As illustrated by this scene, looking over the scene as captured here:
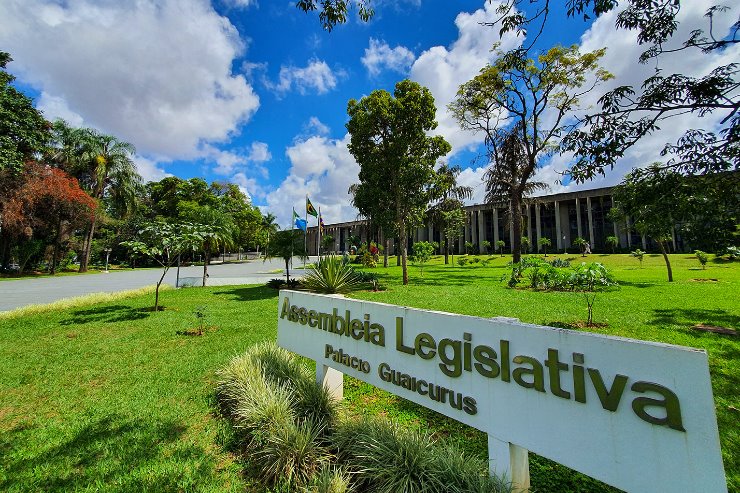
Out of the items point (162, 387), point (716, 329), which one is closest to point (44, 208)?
point (162, 387)

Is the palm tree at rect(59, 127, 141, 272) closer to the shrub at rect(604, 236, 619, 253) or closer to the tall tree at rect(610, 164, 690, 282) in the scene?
the tall tree at rect(610, 164, 690, 282)

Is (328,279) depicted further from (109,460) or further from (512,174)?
(512,174)

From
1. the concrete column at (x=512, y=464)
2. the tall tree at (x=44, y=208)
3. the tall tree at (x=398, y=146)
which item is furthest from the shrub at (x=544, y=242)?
the tall tree at (x=44, y=208)

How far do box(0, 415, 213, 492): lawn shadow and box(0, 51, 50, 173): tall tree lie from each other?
25.1 m

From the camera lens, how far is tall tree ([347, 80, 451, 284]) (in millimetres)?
17453

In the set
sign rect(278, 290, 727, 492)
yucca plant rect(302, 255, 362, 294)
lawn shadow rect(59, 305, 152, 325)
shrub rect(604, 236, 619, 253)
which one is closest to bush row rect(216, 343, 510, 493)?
sign rect(278, 290, 727, 492)

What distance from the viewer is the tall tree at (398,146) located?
1745 centimetres

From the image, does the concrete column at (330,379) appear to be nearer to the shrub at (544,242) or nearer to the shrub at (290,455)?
the shrub at (290,455)

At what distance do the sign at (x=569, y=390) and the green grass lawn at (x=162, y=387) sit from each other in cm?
120

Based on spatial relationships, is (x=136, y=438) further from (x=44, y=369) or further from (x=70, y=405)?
(x=44, y=369)

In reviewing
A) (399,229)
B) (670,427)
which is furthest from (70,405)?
(399,229)

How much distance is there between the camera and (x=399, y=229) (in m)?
18.7

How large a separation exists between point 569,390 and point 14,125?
31170mm

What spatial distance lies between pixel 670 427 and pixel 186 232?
1303 cm
